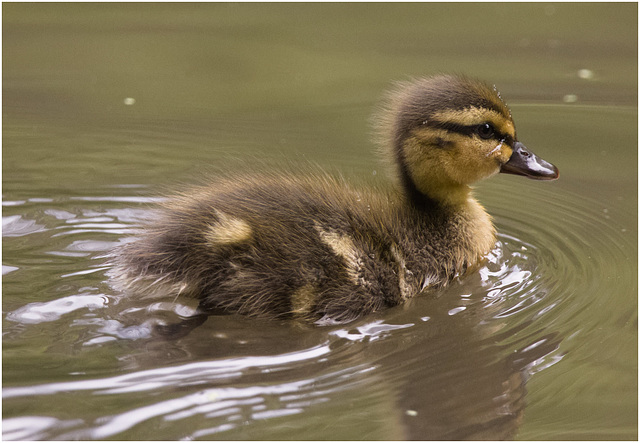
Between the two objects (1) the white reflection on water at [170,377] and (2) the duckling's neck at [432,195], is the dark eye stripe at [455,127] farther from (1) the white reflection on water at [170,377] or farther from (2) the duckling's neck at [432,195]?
(1) the white reflection on water at [170,377]

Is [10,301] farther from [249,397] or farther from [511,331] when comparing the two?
[511,331]

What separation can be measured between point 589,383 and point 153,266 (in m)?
1.29

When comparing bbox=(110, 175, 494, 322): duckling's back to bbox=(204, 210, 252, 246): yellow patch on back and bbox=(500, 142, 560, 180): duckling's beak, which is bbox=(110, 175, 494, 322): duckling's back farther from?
bbox=(500, 142, 560, 180): duckling's beak

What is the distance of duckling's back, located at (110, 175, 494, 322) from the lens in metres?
2.81

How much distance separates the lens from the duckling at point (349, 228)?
281 centimetres

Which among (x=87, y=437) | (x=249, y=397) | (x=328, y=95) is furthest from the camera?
(x=328, y=95)

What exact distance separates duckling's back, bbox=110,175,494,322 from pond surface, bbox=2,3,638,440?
0.07 m

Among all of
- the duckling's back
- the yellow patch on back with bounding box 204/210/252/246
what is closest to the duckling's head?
the duckling's back

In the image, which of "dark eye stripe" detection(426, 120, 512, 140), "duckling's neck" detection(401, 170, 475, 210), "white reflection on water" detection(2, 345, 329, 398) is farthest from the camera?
"duckling's neck" detection(401, 170, 475, 210)

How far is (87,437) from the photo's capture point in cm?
219

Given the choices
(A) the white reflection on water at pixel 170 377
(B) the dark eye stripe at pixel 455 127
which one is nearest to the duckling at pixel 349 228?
(B) the dark eye stripe at pixel 455 127

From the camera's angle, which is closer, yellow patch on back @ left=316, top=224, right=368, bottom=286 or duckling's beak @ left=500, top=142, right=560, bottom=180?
yellow patch on back @ left=316, top=224, right=368, bottom=286

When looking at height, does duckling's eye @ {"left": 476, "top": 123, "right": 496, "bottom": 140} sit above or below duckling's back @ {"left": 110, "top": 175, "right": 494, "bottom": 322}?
above

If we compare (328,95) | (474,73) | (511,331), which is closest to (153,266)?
(511,331)
